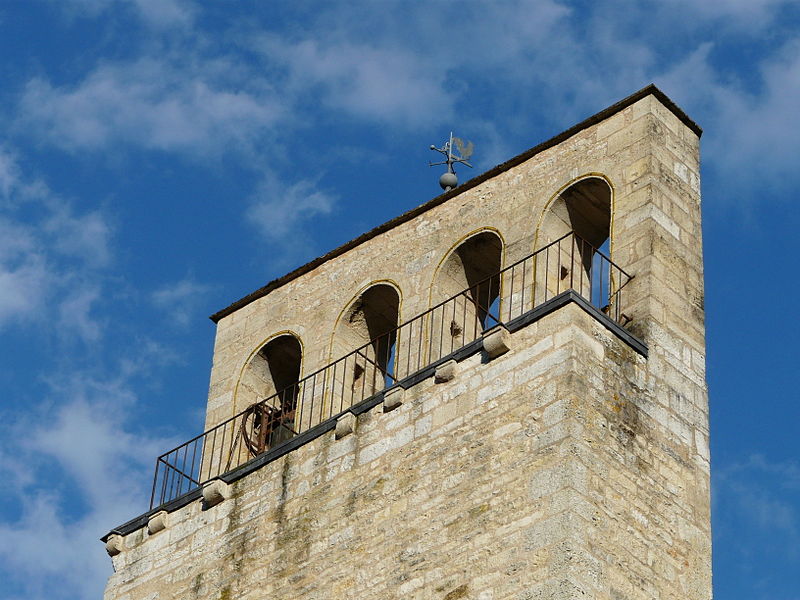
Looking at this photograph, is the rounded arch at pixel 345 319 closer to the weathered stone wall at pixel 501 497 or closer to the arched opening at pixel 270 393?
the arched opening at pixel 270 393

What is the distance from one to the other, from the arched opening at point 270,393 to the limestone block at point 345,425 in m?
1.75

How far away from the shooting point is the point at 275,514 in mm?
23156

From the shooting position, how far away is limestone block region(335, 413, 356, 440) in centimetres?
2306

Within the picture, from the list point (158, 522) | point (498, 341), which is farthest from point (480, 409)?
point (158, 522)

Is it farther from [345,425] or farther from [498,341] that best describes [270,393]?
[498,341]

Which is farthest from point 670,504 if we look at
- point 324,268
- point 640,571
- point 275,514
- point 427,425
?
point 324,268

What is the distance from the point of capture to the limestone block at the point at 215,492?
23.9 metres

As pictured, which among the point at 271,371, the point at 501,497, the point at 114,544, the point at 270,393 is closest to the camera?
the point at 501,497

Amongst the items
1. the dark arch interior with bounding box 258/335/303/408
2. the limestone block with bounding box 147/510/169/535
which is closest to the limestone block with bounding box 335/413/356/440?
the limestone block with bounding box 147/510/169/535

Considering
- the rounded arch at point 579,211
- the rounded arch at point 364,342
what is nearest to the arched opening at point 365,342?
the rounded arch at point 364,342

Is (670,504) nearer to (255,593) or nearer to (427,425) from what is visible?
(427,425)

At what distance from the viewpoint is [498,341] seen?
71.9 feet

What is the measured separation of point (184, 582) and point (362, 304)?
407cm

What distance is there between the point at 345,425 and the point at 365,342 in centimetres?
265
